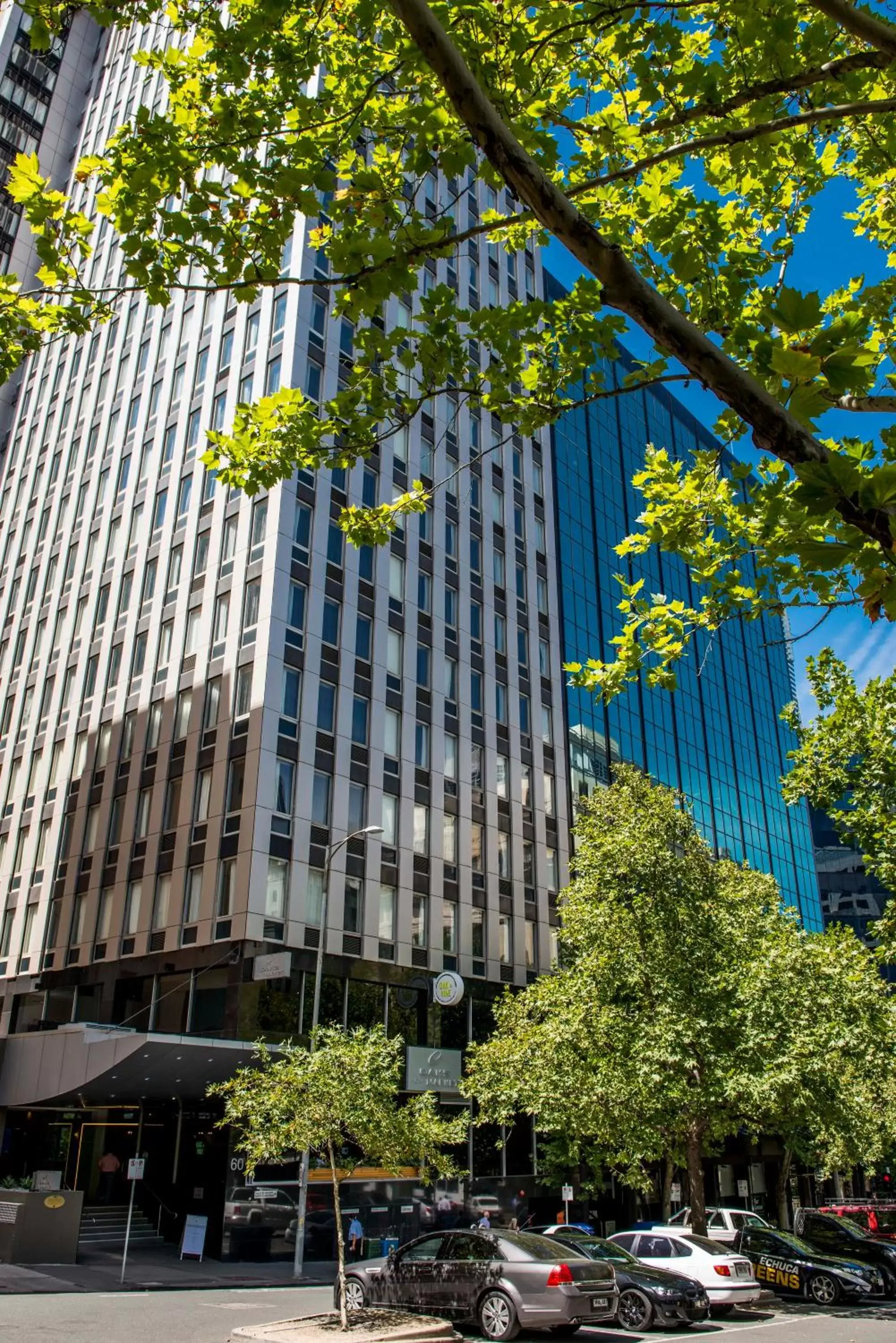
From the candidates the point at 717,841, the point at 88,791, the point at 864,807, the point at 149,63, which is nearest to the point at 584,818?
the point at 864,807

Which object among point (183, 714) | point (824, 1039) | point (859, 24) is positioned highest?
point (183, 714)

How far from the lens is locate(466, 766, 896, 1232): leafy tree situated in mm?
22547

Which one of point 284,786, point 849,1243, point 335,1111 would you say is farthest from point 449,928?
point 335,1111

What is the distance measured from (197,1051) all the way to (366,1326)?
13521 millimetres

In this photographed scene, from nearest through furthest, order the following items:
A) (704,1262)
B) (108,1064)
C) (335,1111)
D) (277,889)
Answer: (335,1111) < (704,1262) < (108,1064) < (277,889)

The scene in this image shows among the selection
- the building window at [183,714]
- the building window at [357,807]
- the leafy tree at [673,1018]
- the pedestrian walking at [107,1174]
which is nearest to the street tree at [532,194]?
the leafy tree at [673,1018]

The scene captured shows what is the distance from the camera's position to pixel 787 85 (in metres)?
6.10

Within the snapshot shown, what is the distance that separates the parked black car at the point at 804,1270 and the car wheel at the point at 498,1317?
32.8ft

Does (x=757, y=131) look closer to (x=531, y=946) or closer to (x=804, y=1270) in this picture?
(x=804, y=1270)

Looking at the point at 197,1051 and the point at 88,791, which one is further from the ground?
the point at 88,791

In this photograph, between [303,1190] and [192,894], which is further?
[192,894]

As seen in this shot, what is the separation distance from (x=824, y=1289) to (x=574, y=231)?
80.0 ft

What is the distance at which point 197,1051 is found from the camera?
1017 inches

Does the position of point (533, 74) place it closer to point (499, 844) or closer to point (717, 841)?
point (499, 844)
